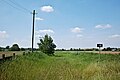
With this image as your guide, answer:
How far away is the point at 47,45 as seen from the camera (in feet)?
234

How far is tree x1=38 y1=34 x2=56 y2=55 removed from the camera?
7125cm

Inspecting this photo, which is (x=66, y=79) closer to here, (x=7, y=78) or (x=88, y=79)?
(x=88, y=79)

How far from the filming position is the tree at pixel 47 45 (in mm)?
71250

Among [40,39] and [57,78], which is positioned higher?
[40,39]

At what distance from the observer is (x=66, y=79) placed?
32.5 feet

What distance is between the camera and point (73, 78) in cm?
1043

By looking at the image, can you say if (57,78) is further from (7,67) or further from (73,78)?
(7,67)

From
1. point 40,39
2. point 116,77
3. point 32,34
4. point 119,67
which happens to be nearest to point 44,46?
point 40,39

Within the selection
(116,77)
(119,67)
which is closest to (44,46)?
(119,67)

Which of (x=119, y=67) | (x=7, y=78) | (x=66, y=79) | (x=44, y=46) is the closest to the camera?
(x=7, y=78)

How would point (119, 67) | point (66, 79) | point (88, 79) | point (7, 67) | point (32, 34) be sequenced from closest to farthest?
point (7, 67) → point (66, 79) → point (88, 79) → point (119, 67) → point (32, 34)

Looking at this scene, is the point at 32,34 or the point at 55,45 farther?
the point at 55,45

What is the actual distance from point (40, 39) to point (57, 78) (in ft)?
212

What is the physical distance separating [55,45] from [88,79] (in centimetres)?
6362
